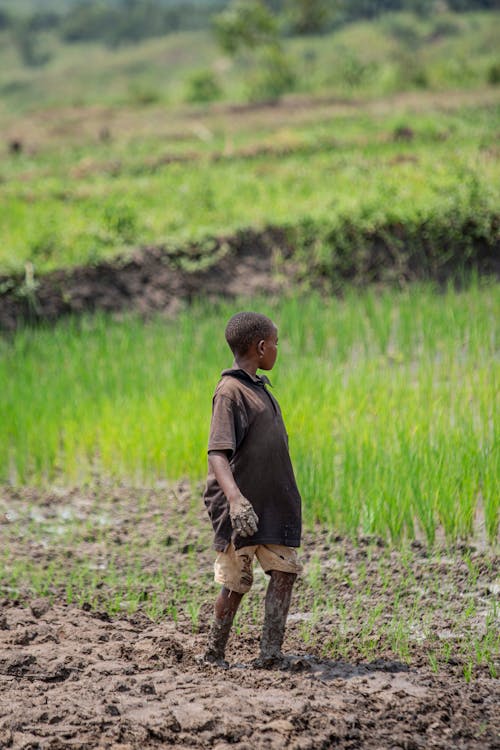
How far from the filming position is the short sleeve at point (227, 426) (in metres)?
3.27

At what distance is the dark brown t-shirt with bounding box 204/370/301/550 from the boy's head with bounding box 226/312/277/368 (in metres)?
0.13

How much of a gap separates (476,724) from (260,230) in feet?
25.3

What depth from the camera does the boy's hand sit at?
307 centimetres

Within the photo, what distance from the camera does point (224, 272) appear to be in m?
9.99

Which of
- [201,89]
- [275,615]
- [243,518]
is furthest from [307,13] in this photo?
[243,518]

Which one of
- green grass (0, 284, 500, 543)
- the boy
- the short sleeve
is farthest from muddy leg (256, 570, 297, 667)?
green grass (0, 284, 500, 543)

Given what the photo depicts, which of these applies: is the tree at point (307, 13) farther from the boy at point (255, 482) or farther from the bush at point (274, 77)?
the boy at point (255, 482)

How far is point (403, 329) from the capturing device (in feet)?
25.2

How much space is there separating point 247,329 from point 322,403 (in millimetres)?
2815

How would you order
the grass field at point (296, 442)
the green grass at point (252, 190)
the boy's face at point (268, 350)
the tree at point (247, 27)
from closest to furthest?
the boy's face at point (268, 350) → the grass field at point (296, 442) → the green grass at point (252, 190) → the tree at point (247, 27)

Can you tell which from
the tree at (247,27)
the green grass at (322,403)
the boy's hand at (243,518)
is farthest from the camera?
the tree at (247,27)

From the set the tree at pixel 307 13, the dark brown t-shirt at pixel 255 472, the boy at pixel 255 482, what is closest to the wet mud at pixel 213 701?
the boy at pixel 255 482

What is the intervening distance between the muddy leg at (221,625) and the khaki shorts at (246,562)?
50 millimetres

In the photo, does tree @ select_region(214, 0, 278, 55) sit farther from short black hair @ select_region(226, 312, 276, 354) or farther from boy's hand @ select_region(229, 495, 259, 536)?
boy's hand @ select_region(229, 495, 259, 536)
